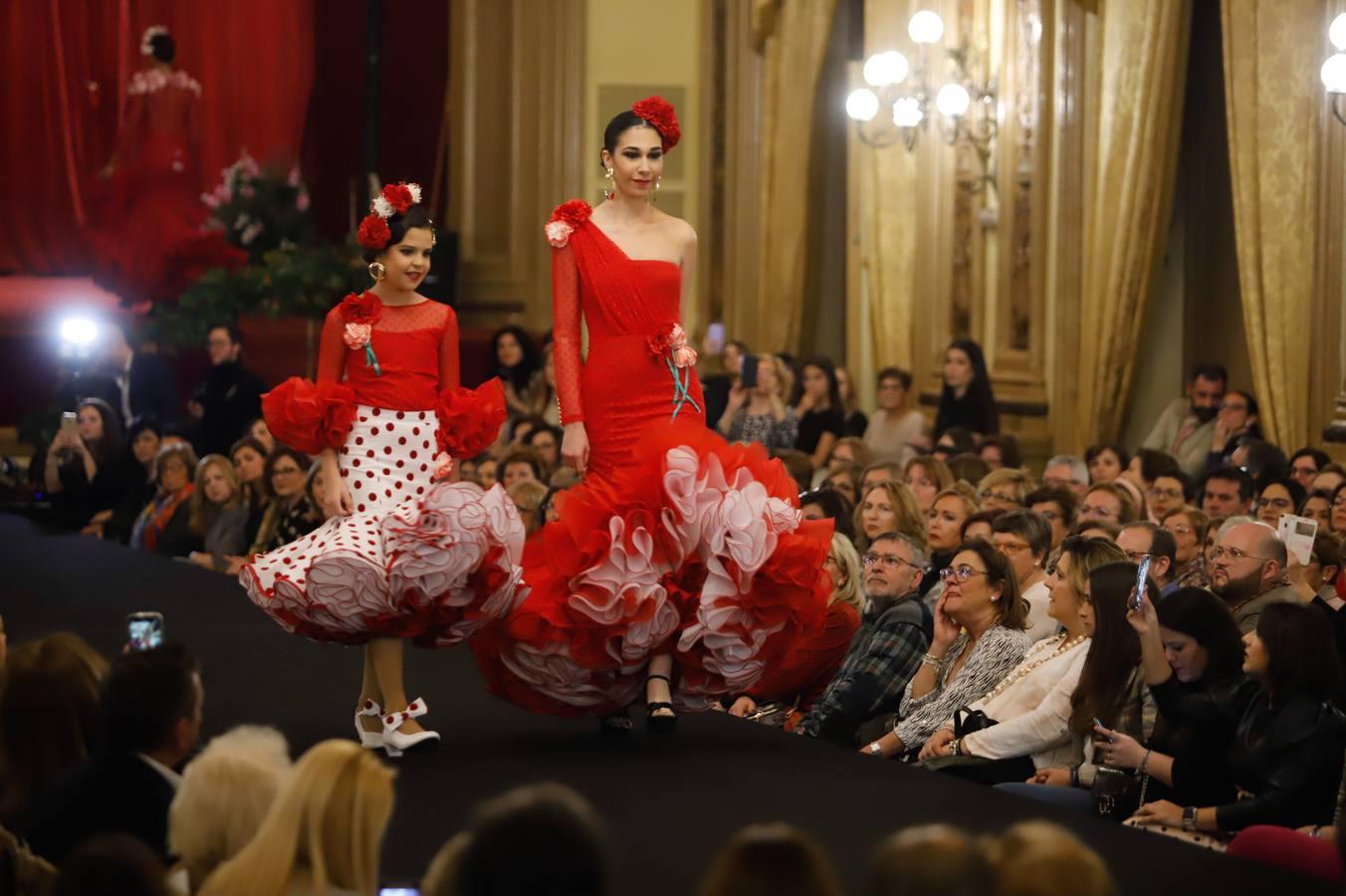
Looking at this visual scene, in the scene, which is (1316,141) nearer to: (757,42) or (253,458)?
(253,458)

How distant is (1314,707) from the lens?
172 inches

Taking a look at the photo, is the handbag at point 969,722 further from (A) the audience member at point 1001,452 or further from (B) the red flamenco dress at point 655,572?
(A) the audience member at point 1001,452

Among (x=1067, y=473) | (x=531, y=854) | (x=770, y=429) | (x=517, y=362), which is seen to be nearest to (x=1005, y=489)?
(x=1067, y=473)

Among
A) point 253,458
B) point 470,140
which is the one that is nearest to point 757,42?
point 470,140

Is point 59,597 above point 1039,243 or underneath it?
underneath

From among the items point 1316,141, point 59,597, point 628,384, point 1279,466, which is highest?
point 1316,141

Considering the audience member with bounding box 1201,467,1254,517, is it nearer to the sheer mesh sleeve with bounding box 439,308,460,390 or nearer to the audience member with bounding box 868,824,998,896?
the sheer mesh sleeve with bounding box 439,308,460,390

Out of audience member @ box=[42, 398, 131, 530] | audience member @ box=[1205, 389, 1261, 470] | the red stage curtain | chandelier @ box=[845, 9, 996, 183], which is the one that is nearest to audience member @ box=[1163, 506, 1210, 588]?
audience member @ box=[1205, 389, 1261, 470]

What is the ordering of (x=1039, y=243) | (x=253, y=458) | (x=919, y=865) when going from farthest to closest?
(x=1039, y=243) < (x=253, y=458) < (x=919, y=865)

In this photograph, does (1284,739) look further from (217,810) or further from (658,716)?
(217,810)

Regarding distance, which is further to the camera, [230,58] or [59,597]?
[230,58]

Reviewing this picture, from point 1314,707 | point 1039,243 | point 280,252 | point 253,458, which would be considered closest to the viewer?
point 1314,707

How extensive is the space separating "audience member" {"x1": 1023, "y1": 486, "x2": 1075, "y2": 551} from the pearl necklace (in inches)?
57.2

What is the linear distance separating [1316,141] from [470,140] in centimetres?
854
